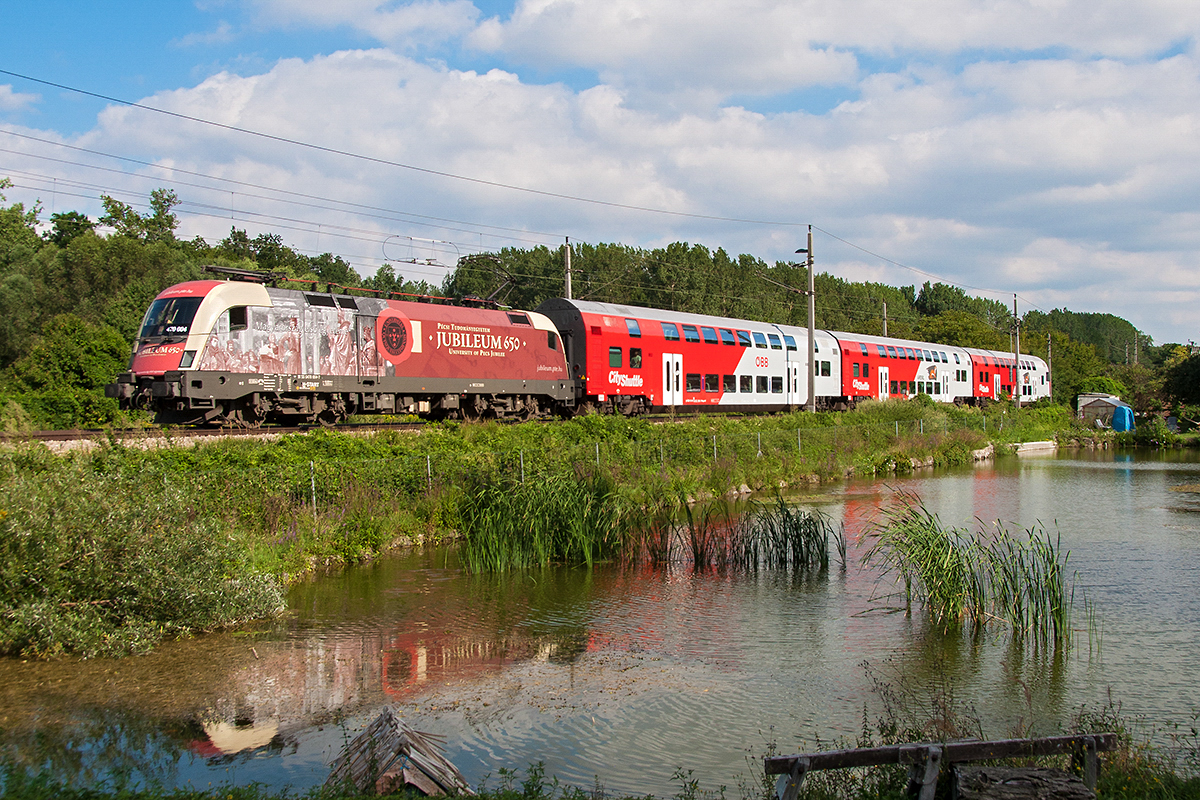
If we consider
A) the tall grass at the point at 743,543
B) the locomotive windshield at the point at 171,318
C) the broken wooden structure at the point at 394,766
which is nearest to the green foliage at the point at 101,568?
the broken wooden structure at the point at 394,766

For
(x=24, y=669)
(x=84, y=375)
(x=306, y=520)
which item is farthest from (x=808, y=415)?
(x=24, y=669)

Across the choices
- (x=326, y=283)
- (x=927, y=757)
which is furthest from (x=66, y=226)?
(x=927, y=757)

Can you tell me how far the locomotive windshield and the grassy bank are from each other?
421 centimetres

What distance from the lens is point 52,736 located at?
338 inches

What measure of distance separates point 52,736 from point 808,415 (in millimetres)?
29870

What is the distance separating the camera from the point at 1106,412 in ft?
204

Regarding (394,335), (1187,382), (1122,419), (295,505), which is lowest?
(295,505)

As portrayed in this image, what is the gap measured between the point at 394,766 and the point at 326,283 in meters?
19.5

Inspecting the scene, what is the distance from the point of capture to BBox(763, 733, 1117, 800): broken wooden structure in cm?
609

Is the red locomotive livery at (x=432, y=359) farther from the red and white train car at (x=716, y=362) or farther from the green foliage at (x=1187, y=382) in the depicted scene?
the green foliage at (x=1187, y=382)

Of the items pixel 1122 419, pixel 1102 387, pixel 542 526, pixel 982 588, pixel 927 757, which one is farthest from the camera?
pixel 1102 387

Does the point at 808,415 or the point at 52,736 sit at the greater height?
the point at 808,415

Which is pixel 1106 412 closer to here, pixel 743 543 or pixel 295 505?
pixel 743 543

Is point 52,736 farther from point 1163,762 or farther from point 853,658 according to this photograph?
point 1163,762
